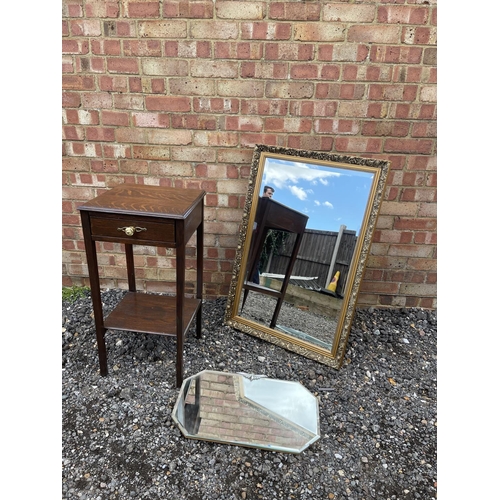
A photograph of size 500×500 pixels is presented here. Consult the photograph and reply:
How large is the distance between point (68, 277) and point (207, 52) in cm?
176

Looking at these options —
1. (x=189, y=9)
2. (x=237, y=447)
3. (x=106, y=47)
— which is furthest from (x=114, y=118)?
(x=237, y=447)

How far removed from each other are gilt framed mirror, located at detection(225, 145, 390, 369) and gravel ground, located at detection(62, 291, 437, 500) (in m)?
0.17

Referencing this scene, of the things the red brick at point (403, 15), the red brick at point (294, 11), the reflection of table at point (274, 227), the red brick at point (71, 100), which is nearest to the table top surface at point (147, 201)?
the reflection of table at point (274, 227)

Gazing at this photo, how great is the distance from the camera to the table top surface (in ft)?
4.88

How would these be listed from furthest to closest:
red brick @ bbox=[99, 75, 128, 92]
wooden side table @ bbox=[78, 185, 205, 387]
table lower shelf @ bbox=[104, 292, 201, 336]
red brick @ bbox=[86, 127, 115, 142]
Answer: red brick @ bbox=[86, 127, 115, 142] → red brick @ bbox=[99, 75, 128, 92] → table lower shelf @ bbox=[104, 292, 201, 336] → wooden side table @ bbox=[78, 185, 205, 387]

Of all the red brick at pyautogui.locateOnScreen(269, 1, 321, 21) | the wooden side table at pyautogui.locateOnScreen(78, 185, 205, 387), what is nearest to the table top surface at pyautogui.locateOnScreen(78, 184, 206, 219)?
the wooden side table at pyautogui.locateOnScreen(78, 185, 205, 387)

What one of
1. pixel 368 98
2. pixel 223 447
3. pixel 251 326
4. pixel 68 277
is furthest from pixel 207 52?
pixel 223 447

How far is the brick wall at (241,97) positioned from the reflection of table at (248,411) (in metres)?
0.92

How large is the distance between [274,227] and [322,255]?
32 cm

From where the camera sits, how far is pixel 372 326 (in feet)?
7.70

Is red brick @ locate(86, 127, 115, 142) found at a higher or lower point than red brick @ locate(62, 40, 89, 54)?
lower

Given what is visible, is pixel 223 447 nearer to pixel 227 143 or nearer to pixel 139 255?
pixel 139 255

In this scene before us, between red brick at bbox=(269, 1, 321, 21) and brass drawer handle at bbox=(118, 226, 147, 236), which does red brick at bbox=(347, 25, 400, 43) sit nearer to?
red brick at bbox=(269, 1, 321, 21)

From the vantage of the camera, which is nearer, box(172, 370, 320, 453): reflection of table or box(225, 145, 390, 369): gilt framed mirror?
box(172, 370, 320, 453): reflection of table
